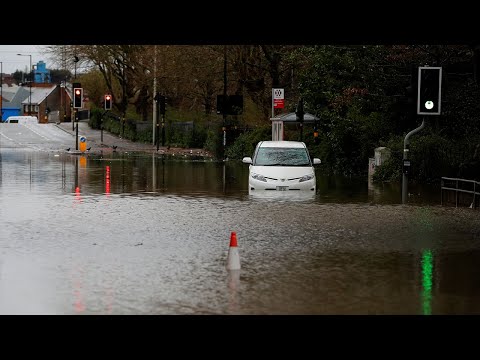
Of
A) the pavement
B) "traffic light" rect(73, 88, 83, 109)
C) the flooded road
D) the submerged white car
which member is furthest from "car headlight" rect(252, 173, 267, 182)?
"traffic light" rect(73, 88, 83, 109)

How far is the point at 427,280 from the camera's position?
1330cm

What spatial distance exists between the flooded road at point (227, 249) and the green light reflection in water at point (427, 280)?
0.03m

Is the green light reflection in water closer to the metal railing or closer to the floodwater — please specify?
the floodwater

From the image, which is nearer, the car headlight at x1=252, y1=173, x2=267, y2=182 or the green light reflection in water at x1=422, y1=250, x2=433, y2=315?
the green light reflection in water at x1=422, y1=250, x2=433, y2=315

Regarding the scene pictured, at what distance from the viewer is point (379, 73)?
117 ft

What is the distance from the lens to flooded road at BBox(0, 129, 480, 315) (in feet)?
37.5

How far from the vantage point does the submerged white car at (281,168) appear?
26.3 m

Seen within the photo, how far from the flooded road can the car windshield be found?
3.06 feet

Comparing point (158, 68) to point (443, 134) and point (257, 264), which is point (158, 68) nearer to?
point (443, 134)

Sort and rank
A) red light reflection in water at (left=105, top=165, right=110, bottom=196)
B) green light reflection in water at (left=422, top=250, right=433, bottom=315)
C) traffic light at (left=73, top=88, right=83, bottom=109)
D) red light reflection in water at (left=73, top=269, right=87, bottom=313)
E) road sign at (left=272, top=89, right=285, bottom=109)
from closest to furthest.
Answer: red light reflection in water at (left=73, top=269, right=87, bottom=313) → green light reflection in water at (left=422, top=250, right=433, bottom=315) → red light reflection in water at (left=105, top=165, right=110, bottom=196) → road sign at (left=272, top=89, right=285, bottom=109) → traffic light at (left=73, top=88, right=83, bottom=109)

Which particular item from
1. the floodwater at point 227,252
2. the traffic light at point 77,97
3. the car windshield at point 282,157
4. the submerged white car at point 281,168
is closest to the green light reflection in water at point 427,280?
the floodwater at point 227,252

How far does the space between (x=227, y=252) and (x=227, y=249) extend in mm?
329
